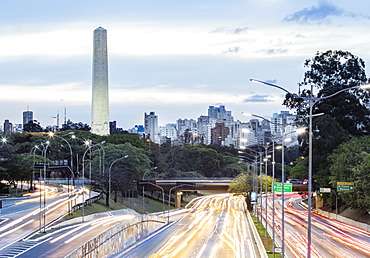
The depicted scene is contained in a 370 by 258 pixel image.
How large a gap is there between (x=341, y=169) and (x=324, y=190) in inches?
221

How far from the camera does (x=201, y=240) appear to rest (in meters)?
60.9

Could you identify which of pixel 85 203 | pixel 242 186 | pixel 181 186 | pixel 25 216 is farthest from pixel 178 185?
pixel 25 216

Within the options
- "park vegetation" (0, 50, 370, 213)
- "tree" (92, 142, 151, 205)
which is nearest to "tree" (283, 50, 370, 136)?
"park vegetation" (0, 50, 370, 213)

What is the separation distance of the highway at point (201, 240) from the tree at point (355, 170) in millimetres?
13642

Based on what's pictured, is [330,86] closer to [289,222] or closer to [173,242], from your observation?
[289,222]

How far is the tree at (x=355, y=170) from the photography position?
66312 mm

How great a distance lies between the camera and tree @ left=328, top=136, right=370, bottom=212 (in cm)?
6631

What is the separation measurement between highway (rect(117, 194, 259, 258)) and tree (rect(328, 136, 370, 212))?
13642mm

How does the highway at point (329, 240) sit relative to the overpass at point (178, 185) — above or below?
below

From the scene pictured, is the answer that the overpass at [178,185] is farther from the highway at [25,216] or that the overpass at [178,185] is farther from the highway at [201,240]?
the highway at [25,216]

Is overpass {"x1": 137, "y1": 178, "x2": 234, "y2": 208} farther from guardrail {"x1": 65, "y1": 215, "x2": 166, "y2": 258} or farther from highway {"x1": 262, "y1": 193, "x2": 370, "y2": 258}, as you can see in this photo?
guardrail {"x1": 65, "y1": 215, "x2": 166, "y2": 258}

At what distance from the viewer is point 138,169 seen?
366 feet

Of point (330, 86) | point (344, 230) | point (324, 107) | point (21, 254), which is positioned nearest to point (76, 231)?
point (21, 254)

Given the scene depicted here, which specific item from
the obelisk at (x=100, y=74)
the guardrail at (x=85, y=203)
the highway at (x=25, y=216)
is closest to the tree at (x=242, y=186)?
the guardrail at (x=85, y=203)
